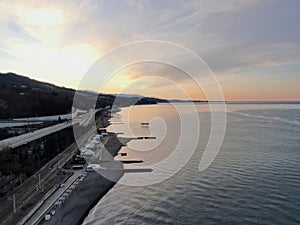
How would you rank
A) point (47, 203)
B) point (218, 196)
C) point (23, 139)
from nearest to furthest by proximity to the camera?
point (47, 203) → point (218, 196) → point (23, 139)

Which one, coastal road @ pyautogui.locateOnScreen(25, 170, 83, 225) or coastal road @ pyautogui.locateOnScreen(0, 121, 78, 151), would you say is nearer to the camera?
coastal road @ pyautogui.locateOnScreen(25, 170, 83, 225)

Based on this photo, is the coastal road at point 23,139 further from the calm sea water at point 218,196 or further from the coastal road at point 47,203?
the calm sea water at point 218,196

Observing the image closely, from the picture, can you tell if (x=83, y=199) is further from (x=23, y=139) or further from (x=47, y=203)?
(x=23, y=139)

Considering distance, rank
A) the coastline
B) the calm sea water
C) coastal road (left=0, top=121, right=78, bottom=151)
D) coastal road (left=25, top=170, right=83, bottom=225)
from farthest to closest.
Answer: coastal road (left=0, top=121, right=78, bottom=151) → the calm sea water → the coastline → coastal road (left=25, top=170, right=83, bottom=225)

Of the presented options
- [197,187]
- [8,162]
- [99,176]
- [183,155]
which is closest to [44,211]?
[8,162]

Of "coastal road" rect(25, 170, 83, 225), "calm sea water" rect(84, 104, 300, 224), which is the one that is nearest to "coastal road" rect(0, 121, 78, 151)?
"coastal road" rect(25, 170, 83, 225)

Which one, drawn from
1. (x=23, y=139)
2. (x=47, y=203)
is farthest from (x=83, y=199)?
(x=23, y=139)

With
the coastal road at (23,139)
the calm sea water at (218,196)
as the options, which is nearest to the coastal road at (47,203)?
the calm sea water at (218,196)

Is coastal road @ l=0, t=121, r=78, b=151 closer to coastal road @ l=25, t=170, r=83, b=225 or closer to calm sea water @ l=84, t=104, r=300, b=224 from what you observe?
coastal road @ l=25, t=170, r=83, b=225

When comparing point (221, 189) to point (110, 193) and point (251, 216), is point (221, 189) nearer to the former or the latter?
point (251, 216)

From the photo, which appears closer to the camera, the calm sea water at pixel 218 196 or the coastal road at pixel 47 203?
the coastal road at pixel 47 203

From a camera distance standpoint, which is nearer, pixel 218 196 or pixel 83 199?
pixel 83 199

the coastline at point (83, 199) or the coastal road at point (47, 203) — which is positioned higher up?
the coastal road at point (47, 203)
